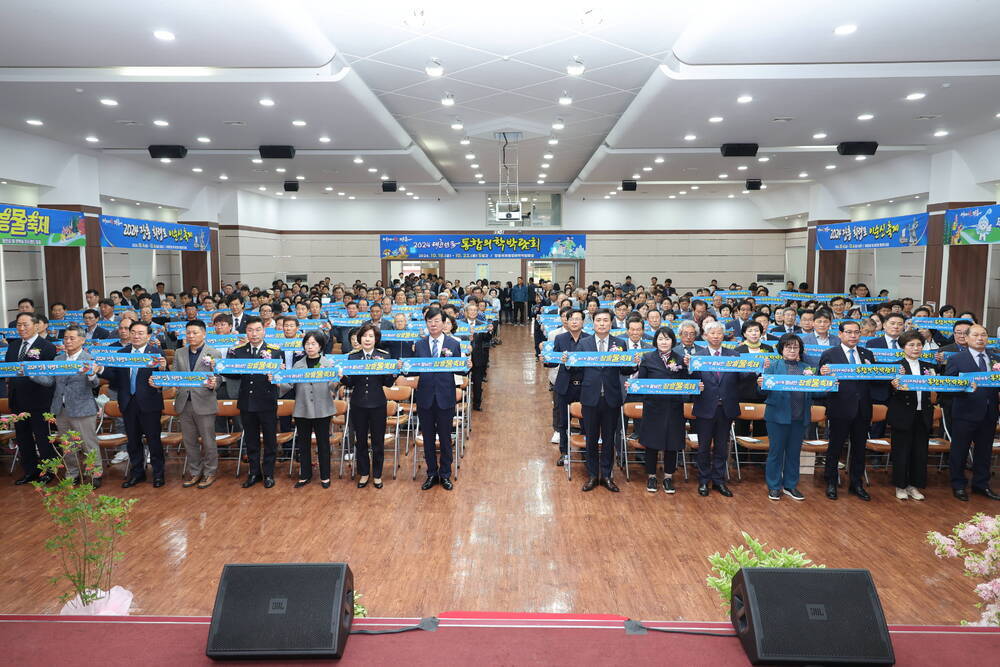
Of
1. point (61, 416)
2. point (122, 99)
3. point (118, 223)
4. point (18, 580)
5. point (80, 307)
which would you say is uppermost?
point (122, 99)

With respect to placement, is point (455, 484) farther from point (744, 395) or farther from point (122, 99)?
point (122, 99)

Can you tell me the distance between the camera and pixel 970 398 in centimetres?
594

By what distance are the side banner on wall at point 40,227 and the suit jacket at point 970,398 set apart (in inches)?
515

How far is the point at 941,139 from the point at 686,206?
12.2m

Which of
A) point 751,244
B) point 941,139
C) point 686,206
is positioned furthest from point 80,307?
point 751,244

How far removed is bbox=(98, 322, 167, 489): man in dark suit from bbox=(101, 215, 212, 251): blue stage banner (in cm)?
808

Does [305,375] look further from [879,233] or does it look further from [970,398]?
[879,233]

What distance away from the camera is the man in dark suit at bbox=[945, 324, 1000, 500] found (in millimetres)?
5926

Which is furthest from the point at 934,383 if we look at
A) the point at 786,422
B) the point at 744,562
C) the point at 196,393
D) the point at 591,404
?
the point at 196,393

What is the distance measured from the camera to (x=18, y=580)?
4.46 m

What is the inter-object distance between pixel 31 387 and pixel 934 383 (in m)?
9.25

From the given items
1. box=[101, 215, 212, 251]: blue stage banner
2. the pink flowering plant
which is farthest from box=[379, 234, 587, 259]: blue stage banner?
the pink flowering plant

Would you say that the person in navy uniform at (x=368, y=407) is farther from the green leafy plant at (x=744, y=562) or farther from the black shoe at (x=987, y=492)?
the black shoe at (x=987, y=492)

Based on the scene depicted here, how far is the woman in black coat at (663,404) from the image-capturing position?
608cm
